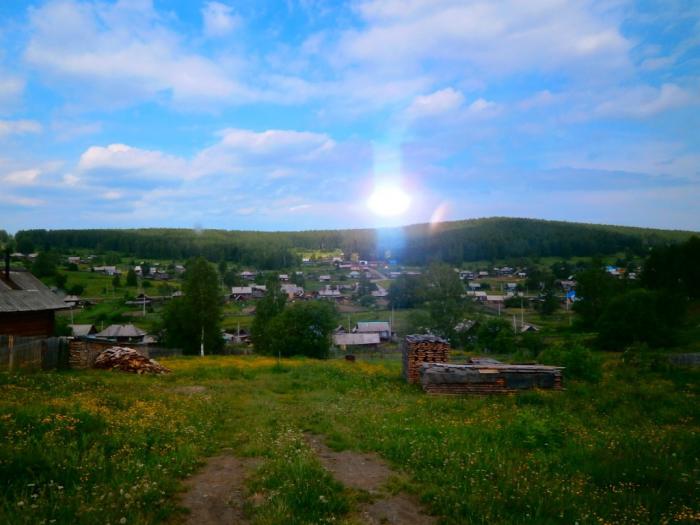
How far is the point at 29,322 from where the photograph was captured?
23438 millimetres

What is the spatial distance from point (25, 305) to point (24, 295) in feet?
2.84

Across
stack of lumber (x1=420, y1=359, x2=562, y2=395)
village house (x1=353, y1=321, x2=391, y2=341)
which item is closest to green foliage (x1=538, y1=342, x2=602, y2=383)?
stack of lumber (x1=420, y1=359, x2=562, y2=395)

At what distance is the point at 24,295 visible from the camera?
22.9 m

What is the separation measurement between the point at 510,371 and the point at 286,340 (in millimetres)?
31412

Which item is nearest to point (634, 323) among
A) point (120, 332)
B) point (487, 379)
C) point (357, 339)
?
point (357, 339)

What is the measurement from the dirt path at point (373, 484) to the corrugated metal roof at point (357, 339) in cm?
6629

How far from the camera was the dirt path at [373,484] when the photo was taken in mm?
5484

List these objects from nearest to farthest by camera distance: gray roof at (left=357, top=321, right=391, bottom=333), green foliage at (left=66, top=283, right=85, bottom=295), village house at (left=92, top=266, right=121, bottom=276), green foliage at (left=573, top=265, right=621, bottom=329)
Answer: green foliage at (left=573, top=265, right=621, bottom=329), gray roof at (left=357, top=321, right=391, bottom=333), green foliage at (left=66, top=283, right=85, bottom=295), village house at (left=92, top=266, right=121, bottom=276)

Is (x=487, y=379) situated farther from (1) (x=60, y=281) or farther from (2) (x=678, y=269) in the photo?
(1) (x=60, y=281)

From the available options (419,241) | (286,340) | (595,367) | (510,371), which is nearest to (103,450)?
(510,371)

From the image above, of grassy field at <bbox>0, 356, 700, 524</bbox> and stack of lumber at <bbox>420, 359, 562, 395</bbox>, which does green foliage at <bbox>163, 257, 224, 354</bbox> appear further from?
stack of lumber at <bbox>420, 359, 562, 395</bbox>

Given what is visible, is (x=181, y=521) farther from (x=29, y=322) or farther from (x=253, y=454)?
(x=29, y=322)

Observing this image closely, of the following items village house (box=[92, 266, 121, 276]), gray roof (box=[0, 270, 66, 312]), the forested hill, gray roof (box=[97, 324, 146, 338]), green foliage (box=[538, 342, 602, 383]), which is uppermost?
the forested hill

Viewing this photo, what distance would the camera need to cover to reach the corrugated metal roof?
74.7 m
